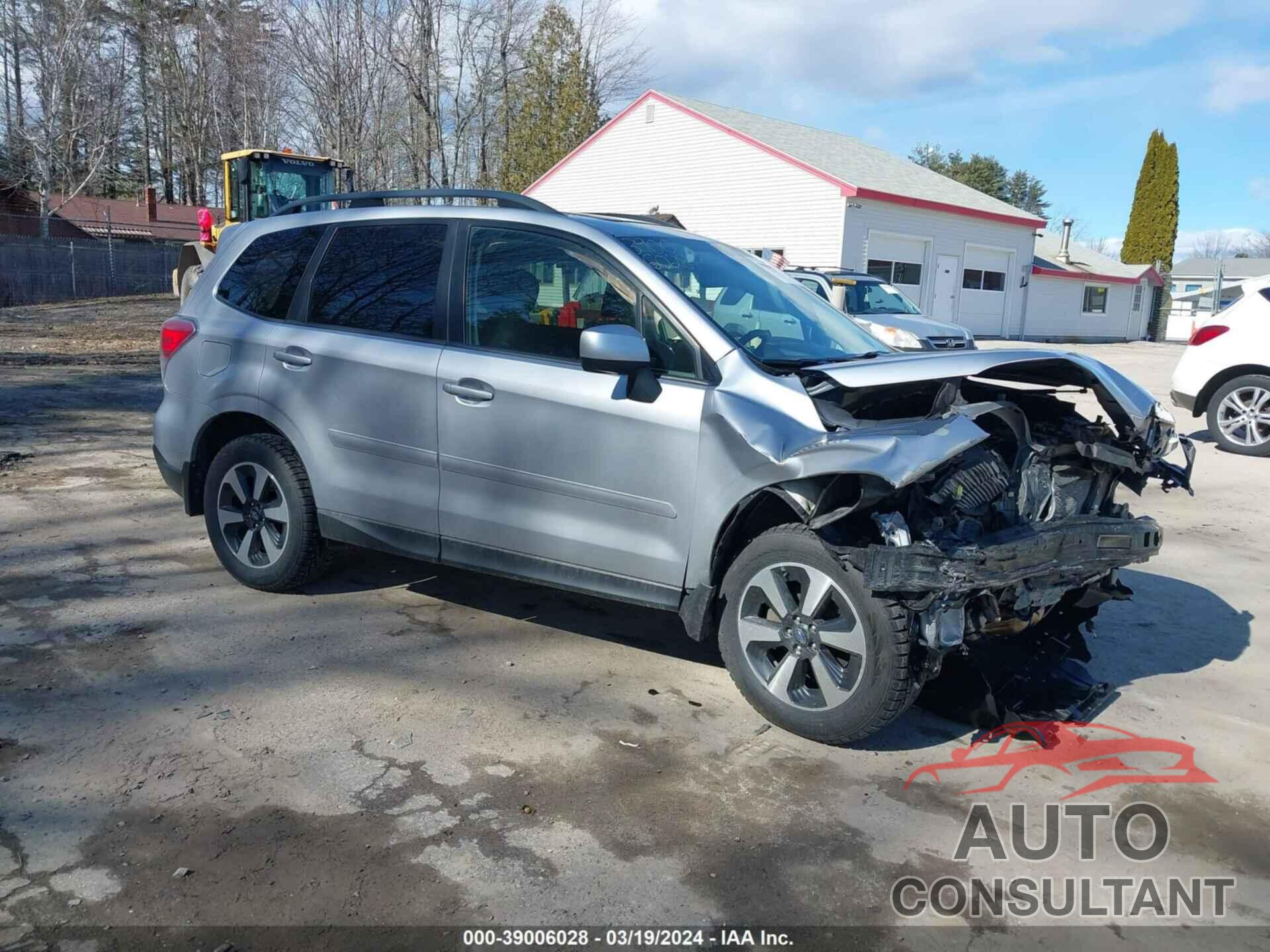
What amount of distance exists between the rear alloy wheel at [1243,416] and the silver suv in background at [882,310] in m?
3.03

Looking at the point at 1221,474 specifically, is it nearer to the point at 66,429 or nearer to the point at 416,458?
the point at 416,458

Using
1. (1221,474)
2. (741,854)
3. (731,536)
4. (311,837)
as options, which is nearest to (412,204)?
(731,536)

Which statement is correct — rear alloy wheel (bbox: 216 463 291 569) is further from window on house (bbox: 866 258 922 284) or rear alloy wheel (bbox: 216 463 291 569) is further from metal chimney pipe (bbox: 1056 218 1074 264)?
metal chimney pipe (bbox: 1056 218 1074 264)

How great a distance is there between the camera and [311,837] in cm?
298

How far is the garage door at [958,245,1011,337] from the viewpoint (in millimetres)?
31031

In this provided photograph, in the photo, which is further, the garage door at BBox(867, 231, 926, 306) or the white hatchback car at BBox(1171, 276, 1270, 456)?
the garage door at BBox(867, 231, 926, 306)

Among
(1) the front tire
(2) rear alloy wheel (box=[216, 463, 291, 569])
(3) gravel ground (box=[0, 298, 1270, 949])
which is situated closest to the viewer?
(3) gravel ground (box=[0, 298, 1270, 949])

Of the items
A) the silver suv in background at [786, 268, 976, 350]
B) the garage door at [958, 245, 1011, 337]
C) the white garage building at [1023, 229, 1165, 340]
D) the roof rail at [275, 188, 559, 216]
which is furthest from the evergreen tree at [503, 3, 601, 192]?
the roof rail at [275, 188, 559, 216]

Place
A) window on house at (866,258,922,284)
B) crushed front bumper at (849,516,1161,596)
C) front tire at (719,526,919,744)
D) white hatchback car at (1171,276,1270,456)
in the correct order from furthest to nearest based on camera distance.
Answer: window on house at (866,258,922,284) < white hatchback car at (1171,276,1270,456) < front tire at (719,526,919,744) < crushed front bumper at (849,516,1161,596)

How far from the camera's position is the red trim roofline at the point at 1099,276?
1362 inches

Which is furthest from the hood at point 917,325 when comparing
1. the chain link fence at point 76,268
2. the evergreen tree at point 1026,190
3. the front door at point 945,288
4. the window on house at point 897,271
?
the evergreen tree at point 1026,190

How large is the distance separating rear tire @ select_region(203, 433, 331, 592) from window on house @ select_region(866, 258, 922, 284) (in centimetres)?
2399

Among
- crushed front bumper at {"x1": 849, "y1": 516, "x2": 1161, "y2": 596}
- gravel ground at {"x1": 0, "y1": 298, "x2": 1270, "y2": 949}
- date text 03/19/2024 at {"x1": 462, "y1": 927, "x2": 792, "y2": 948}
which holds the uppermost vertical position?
crushed front bumper at {"x1": 849, "y1": 516, "x2": 1161, "y2": 596}

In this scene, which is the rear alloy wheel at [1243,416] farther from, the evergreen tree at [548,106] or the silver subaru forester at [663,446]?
the evergreen tree at [548,106]
